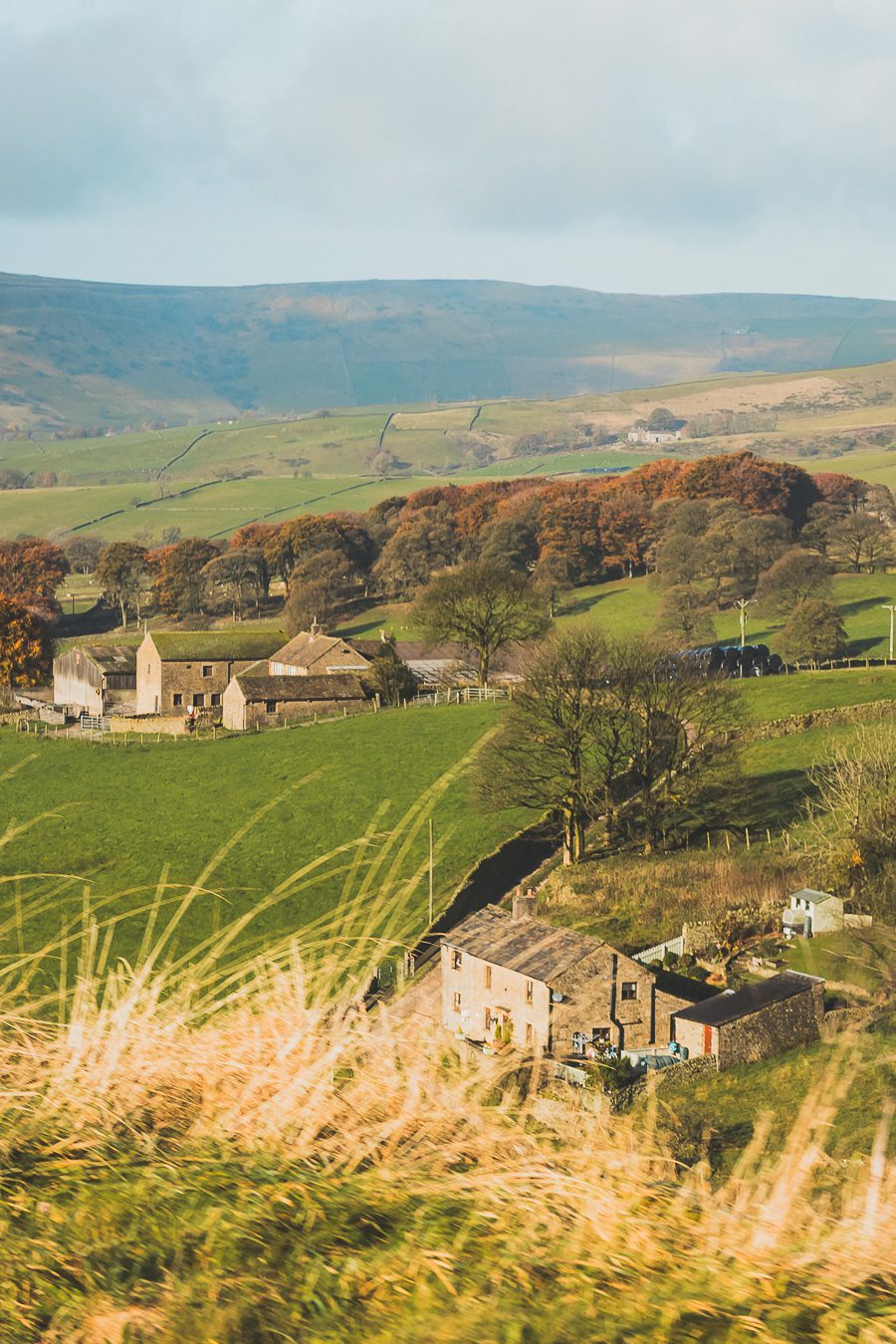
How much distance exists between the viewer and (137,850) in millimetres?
49438

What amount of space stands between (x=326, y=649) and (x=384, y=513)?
58.0m

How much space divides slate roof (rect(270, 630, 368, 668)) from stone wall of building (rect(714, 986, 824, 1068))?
46401 mm

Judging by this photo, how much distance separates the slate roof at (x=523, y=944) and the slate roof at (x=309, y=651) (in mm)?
42082

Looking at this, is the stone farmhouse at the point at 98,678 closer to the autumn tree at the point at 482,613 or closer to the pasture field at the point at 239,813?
the pasture field at the point at 239,813

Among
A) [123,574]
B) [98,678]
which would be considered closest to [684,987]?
[98,678]

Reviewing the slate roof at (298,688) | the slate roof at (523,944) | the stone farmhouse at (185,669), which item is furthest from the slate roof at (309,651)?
the slate roof at (523,944)

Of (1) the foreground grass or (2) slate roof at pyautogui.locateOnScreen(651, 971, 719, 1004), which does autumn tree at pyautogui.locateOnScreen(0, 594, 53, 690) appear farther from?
(1) the foreground grass

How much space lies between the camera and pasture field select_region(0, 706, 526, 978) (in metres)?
42.8

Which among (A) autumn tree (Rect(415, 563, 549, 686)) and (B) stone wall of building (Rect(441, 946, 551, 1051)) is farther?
(A) autumn tree (Rect(415, 563, 549, 686))

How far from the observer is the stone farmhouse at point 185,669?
79.2m

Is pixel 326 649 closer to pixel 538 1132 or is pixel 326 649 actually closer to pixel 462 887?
pixel 462 887

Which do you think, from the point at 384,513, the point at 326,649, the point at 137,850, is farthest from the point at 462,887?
the point at 384,513

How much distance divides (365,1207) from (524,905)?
35549 mm

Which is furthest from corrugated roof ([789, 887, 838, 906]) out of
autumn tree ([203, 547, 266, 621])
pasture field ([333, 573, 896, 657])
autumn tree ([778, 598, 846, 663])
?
autumn tree ([203, 547, 266, 621])
